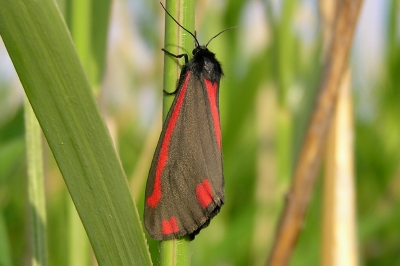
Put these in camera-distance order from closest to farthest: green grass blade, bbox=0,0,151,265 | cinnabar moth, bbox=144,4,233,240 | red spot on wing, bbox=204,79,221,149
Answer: green grass blade, bbox=0,0,151,265, cinnabar moth, bbox=144,4,233,240, red spot on wing, bbox=204,79,221,149

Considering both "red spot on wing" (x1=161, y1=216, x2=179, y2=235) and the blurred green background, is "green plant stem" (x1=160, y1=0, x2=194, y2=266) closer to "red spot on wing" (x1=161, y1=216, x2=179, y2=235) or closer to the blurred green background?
"red spot on wing" (x1=161, y1=216, x2=179, y2=235)

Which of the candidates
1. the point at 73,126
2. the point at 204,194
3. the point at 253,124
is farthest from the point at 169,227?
the point at 253,124

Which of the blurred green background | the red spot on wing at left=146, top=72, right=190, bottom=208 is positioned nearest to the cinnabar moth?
the red spot on wing at left=146, top=72, right=190, bottom=208

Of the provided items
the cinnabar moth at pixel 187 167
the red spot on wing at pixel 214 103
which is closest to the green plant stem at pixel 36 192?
the cinnabar moth at pixel 187 167

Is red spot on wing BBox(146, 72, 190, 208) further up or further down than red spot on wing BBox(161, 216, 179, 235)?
further up

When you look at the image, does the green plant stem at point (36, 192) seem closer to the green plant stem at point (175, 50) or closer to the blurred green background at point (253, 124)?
the green plant stem at point (175, 50)

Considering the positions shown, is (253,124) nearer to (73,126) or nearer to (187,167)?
(187,167)

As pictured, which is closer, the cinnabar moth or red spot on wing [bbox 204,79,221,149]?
the cinnabar moth

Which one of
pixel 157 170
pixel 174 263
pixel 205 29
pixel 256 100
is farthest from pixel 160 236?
pixel 256 100
